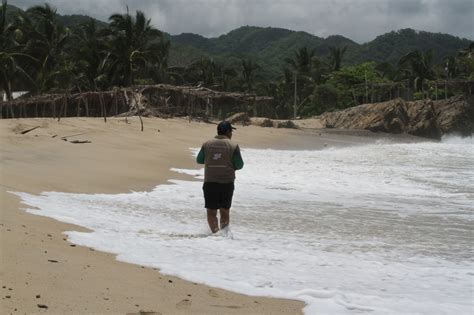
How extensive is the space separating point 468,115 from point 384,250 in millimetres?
38276

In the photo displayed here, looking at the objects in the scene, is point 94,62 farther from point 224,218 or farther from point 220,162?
point 224,218

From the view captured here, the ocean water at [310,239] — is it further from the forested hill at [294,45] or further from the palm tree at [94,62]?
the forested hill at [294,45]

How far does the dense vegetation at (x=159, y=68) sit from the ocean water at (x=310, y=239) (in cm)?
2506

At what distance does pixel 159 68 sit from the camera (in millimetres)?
41750

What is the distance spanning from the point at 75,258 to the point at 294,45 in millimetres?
135750

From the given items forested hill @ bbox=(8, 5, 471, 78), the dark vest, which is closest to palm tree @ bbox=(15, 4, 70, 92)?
the dark vest

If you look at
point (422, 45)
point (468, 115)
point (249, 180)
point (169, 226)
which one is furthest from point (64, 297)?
point (422, 45)

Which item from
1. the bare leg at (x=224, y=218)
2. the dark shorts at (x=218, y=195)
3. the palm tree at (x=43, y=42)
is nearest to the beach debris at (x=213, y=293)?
the bare leg at (x=224, y=218)

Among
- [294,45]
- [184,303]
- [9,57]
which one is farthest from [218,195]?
[294,45]

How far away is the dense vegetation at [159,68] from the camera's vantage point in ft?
120

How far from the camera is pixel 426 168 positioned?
16.8 m

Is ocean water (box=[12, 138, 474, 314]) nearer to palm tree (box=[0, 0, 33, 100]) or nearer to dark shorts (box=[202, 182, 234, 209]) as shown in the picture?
dark shorts (box=[202, 182, 234, 209])

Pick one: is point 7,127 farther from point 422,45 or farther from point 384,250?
point 422,45

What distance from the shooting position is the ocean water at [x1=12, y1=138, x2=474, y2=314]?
14.0 feet
